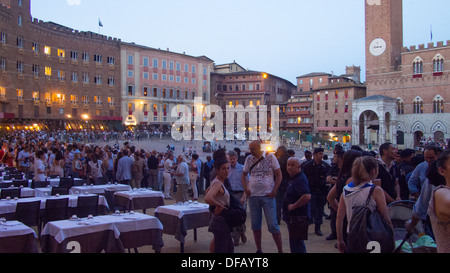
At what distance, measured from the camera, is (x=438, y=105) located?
168ft

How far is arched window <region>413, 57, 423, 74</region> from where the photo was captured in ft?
176

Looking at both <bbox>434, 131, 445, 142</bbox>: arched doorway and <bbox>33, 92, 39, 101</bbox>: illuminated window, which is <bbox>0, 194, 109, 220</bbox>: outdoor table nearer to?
<bbox>33, 92, 39, 101</bbox>: illuminated window

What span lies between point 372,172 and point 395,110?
55.6 m

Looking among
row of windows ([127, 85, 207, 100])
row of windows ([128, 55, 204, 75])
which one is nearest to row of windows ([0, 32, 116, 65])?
row of windows ([128, 55, 204, 75])

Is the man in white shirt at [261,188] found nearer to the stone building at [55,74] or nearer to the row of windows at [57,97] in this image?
the stone building at [55,74]

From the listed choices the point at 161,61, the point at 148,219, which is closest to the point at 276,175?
the point at 148,219

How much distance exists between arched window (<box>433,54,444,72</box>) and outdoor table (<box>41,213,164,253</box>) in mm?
55722

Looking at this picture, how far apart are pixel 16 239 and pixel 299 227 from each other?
13.6 ft

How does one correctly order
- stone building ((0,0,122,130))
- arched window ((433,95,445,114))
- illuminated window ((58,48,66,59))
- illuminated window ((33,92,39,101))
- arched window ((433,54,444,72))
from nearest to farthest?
stone building ((0,0,122,130)) → illuminated window ((33,92,39,101)) → arched window ((433,95,445,114)) → arched window ((433,54,444,72)) → illuminated window ((58,48,66,59))

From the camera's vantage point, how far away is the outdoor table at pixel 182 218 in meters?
6.97

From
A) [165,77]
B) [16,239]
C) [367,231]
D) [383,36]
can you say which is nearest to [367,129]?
[383,36]

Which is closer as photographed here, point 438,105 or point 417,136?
point 438,105

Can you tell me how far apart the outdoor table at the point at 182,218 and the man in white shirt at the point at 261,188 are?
1395mm

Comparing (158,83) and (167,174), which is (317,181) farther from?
(158,83)
